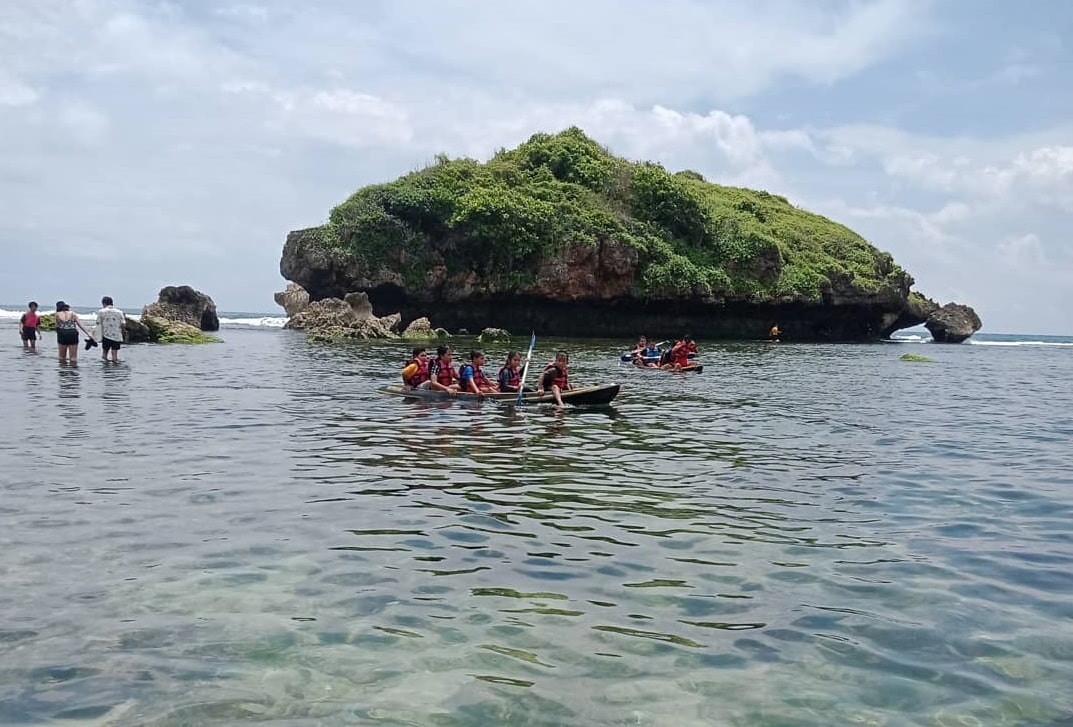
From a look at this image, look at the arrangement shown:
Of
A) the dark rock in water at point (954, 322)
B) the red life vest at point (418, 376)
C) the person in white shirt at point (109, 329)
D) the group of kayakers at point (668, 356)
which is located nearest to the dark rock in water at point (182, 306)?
the person in white shirt at point (109, 329)

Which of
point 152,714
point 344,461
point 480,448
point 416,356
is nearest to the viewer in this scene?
point 152,714

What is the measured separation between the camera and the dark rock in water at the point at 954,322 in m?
68.7

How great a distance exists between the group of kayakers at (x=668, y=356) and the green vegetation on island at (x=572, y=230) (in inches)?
854

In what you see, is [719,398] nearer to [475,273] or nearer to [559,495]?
[559,495]

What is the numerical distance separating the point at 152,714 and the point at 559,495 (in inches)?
230

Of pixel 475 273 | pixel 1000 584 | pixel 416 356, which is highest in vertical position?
pixel 475 273

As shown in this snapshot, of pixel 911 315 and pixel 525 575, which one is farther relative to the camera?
pixel 911 315

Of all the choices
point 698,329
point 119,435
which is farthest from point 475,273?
point 119,435

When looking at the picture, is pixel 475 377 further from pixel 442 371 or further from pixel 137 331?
pixel 137 331

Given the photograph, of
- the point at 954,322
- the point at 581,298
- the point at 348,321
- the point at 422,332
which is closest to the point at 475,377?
the point at 348,321

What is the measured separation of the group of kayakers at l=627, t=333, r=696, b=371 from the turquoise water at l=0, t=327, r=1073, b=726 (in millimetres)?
13266

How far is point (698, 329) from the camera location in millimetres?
58438

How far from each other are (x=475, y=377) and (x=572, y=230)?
34.5 meters

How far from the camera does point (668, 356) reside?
29297mm
